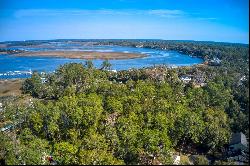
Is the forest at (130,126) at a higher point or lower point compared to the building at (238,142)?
higher

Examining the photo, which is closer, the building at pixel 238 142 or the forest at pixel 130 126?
the forest at pixel 130 126

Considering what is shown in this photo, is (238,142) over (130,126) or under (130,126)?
under

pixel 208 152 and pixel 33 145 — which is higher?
pixel 33 145

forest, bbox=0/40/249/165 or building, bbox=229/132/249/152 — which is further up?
forest, bbox=0/40/249/165

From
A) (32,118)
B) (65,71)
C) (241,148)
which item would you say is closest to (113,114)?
(32,118)

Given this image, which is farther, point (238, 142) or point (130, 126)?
point (130, 126)

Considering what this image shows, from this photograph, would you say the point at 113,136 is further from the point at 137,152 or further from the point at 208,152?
the point at 208,152

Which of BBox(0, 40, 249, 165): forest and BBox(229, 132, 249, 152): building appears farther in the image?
BBox(229, 132, 249, 152): building

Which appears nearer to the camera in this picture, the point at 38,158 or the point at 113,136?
the point at 38,158
